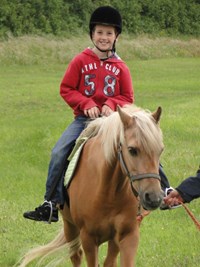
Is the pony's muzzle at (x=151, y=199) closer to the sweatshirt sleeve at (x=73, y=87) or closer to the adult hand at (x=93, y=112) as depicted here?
the adult hand at (x=93, y=112)

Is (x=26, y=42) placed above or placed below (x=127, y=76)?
below

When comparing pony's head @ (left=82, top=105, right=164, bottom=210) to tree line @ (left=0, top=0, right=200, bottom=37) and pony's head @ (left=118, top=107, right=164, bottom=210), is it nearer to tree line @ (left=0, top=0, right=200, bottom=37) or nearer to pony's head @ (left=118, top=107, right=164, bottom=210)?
pony's head @ (left=118, top=107, right=164, bottom=210)

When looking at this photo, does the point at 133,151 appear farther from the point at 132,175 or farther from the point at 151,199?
the point at 151,199

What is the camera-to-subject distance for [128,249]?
16.0 feet

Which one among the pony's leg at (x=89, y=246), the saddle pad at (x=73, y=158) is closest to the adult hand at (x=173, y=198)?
the pony's leg at (x=89, y=246)

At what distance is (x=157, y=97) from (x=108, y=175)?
16994 mm

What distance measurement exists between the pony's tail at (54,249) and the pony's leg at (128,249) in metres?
1.19

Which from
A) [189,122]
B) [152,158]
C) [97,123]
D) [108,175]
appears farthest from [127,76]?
[189,122]

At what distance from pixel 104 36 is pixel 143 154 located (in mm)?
1989

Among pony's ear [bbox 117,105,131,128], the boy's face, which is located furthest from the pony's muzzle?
the boy's face

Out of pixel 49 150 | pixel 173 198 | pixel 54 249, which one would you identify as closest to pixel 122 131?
pixel 173 198

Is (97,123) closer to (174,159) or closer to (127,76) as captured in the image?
(127,76)

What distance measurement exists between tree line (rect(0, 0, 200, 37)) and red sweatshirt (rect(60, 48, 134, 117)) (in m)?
28.8

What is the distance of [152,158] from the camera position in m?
4.24
